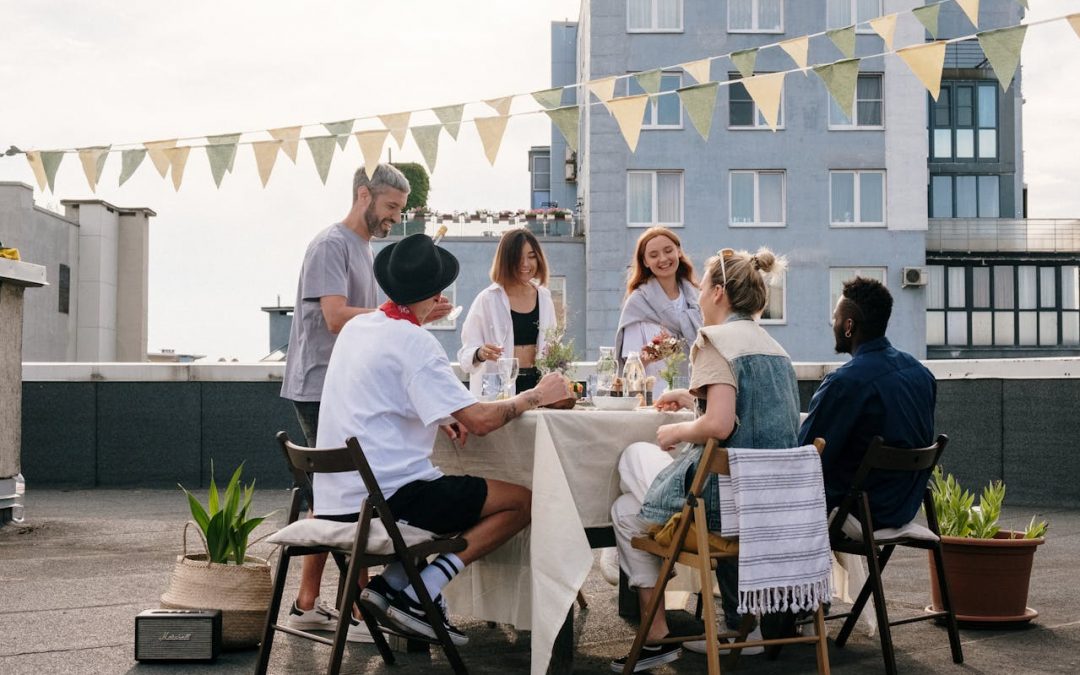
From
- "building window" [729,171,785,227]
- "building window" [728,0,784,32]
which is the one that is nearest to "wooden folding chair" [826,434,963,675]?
"building window" [729,171,785,227]

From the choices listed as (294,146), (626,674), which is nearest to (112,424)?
(294,146)

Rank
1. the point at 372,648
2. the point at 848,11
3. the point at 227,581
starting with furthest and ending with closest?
the point at 848,11 → the point at 372,648 → the point at 227,581

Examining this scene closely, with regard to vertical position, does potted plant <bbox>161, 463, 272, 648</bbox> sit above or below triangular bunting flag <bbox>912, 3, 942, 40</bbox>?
below

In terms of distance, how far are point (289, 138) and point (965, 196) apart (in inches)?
1388

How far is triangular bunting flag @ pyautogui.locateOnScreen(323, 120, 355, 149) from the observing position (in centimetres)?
800

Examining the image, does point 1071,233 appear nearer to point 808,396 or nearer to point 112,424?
point 808,396

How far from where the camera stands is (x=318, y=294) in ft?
17.1

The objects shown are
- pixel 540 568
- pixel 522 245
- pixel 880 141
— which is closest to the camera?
pixel 540 568

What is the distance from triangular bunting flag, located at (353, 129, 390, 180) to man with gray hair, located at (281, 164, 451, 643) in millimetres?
2524

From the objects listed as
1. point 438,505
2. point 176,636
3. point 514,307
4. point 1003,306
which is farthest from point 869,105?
point 176,636

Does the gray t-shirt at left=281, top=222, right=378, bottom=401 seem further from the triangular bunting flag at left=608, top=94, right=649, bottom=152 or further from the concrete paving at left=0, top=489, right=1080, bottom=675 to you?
the triangular bunting flag at left=608, top=94, right=649, bottom=152

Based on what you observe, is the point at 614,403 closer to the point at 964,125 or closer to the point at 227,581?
the point at 227,581

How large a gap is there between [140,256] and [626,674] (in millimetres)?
33288

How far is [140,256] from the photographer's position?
35031mm
